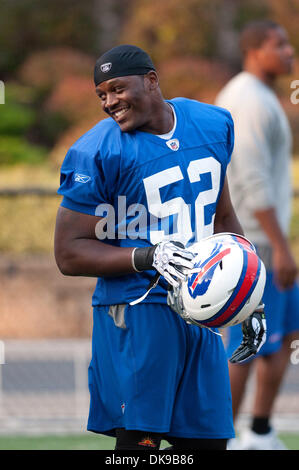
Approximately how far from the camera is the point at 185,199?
384 centimetres

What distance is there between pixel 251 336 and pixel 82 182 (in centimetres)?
92

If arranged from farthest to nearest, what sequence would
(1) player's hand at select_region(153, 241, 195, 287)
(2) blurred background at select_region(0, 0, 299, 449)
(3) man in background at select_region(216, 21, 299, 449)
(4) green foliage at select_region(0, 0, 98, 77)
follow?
(4) green foliage at select_region(0, 0, 98, 77), (2) blurred background at select_region(0, 0, 299, 449), (3) man in background at select_region(216, 21, 299, 449), (1) player's hand at select_region(153, 241, 195, 287)

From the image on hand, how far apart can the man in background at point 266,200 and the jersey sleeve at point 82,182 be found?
2.03 meters

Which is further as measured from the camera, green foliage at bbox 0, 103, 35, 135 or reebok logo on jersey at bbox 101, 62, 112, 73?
green foliage at bbox 0, 103, 35, 135

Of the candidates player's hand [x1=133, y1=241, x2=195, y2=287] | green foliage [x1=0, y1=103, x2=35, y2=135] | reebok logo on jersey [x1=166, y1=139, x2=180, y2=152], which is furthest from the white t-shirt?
green foliage [x1=0, y1=103, x2=35, y2=135]

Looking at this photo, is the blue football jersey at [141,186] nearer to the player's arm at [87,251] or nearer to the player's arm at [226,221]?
the player's arm at [87,251]

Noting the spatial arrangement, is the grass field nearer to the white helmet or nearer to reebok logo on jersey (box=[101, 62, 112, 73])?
the white helmet

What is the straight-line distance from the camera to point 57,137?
1595cm

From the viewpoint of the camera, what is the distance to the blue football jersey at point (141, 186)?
146 inches

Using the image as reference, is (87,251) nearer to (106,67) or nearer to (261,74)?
(106,67)

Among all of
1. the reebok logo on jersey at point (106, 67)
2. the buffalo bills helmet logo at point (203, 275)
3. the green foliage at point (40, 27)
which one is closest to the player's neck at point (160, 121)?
the reebok logo on jersey at point (106, 67)

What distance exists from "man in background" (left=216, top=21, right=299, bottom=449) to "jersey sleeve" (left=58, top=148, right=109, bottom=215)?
2026 mm

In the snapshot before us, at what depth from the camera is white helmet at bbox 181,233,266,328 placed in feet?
11.5

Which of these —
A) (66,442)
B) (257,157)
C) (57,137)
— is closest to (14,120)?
(57,137)
